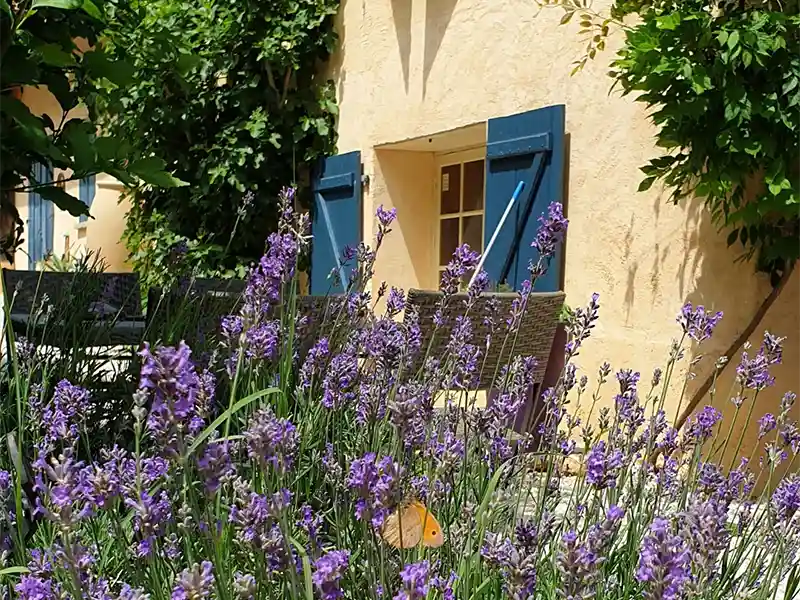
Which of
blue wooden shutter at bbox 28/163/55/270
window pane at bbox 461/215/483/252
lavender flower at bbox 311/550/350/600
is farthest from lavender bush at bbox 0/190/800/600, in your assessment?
blue wooden shutter at bbox 28/163/55/270

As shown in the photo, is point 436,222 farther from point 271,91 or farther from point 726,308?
point 726,308

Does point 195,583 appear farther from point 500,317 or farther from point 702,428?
point 500,317

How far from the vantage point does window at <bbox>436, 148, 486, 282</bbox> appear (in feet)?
17.8

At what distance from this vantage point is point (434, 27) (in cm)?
536

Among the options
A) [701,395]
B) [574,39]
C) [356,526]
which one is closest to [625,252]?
[701,395]

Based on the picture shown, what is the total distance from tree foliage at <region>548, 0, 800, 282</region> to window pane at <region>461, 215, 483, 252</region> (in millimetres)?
2107

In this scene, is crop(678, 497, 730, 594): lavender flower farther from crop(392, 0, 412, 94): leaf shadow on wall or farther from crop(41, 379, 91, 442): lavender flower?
crop(392, 0, 412, 94): leaf shadow on wall

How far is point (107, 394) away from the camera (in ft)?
7.77

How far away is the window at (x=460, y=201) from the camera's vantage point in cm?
544

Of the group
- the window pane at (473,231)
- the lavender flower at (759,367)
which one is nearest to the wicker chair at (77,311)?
the lavender flower at (759,367)

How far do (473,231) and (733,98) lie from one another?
257 cm

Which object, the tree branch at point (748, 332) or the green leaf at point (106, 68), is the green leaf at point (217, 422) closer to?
the green leaf at point (106, 68)

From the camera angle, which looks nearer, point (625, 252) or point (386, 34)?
point (625, 252)

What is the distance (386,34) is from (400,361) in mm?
4689
